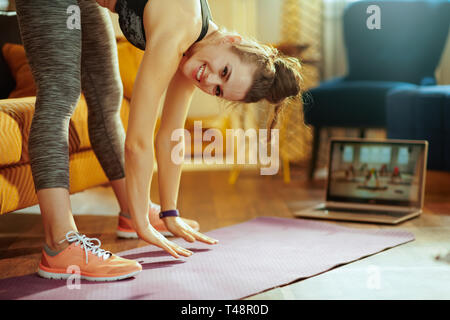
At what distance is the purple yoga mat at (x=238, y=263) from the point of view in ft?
3.62

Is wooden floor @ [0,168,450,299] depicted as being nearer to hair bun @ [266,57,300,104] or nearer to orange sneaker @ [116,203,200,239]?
orange sneaker @ [116,203,200,239]

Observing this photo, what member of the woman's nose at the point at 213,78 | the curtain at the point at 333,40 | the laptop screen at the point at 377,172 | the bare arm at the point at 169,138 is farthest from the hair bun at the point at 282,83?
the curtain at the point at 333,40

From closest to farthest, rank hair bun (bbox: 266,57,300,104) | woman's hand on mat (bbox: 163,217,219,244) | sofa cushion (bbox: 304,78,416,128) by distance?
1. hair bun (bbox: 266,57,300,104)
2. woman's hand on mat (bbox: 163,217,219,244)
3. sofa cushion (bbox: 304,78,416,128)

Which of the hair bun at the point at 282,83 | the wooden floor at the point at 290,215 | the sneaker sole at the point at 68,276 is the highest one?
the hair bun at the point at 282,83

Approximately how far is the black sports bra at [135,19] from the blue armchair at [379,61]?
1.40 metres

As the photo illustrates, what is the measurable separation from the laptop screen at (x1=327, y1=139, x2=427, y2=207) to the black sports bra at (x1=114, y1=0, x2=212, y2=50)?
99cm

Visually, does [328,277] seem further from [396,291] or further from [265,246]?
[265,246]

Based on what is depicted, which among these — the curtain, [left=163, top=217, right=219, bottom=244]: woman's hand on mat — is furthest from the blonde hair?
the curtain

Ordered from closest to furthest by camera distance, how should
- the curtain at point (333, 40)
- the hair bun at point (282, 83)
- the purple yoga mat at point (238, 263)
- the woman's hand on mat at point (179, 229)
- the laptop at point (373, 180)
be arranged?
1. the purple yoga mat at point (238, 263)
2. the hair bun at point (282, 83)
3. the woman's hand on mat at point (179, 229)
4. the laptop at point (373, 180)
5. the curtain at point (333, 40)

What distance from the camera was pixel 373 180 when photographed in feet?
6.65

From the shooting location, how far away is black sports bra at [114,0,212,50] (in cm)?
123

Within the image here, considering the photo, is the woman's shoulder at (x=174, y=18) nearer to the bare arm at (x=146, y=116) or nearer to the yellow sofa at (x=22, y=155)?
the bare arm at (x=146, y=116)

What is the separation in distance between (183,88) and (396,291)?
740 millimetres

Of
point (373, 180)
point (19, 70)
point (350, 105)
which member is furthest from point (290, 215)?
point (19, 70)
